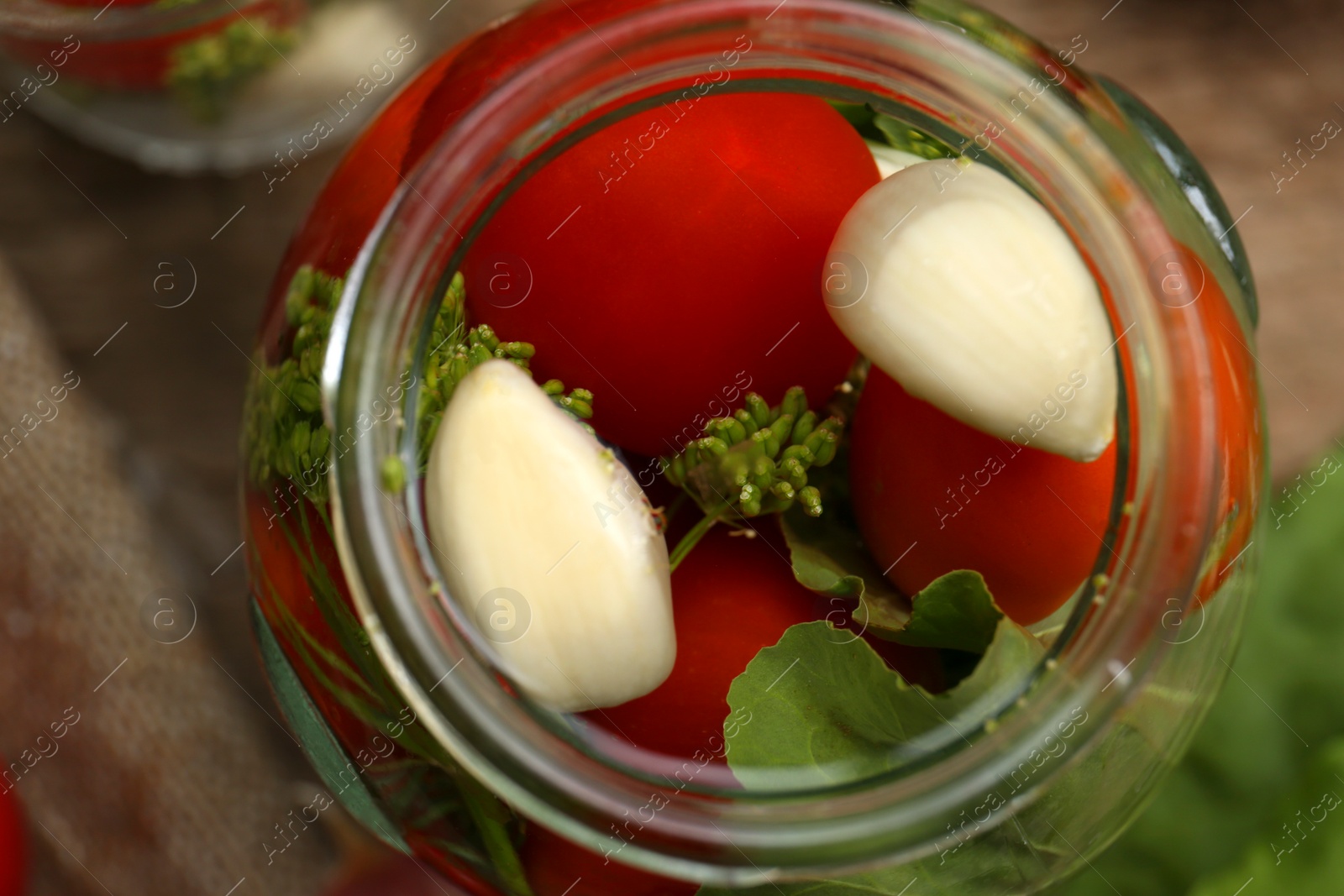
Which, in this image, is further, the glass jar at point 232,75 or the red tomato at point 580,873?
the glass jar at point 232,75

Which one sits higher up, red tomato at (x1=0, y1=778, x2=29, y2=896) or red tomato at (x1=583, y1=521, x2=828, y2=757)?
red tomato at (x1=0, y1=778, x2=29, y2=896)

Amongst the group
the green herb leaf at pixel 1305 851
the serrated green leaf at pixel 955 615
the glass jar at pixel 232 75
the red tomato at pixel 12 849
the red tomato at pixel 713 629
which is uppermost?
the glass jar at pixel 232 75

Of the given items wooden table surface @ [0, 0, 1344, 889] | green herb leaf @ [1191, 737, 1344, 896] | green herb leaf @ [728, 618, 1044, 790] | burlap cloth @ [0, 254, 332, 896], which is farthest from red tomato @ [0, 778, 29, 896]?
green herb leaf @ [1191, 737, 1344, 896]

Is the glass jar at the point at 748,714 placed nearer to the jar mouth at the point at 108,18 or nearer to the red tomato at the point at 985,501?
the red tomato at the point at 985,501

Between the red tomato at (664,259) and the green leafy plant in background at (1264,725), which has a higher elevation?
the red tomato at (664,259)

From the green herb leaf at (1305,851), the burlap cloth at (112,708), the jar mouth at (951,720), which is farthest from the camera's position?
the burlap cloth at (112,708)

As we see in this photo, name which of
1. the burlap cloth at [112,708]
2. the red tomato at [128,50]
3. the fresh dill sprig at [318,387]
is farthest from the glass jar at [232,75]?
the fresh dill sprig at [318,387]

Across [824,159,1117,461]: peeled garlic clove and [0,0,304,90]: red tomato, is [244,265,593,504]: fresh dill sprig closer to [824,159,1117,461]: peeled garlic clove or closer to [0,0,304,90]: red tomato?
[824,159,1117,461]: peeled garlic clove

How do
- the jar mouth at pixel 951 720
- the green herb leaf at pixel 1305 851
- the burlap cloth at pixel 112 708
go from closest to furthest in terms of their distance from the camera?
the jar mouth at pixel 951 720 → the green herb leaf at pixel 1305 851 → the burlap cloth at pixel 112 708
